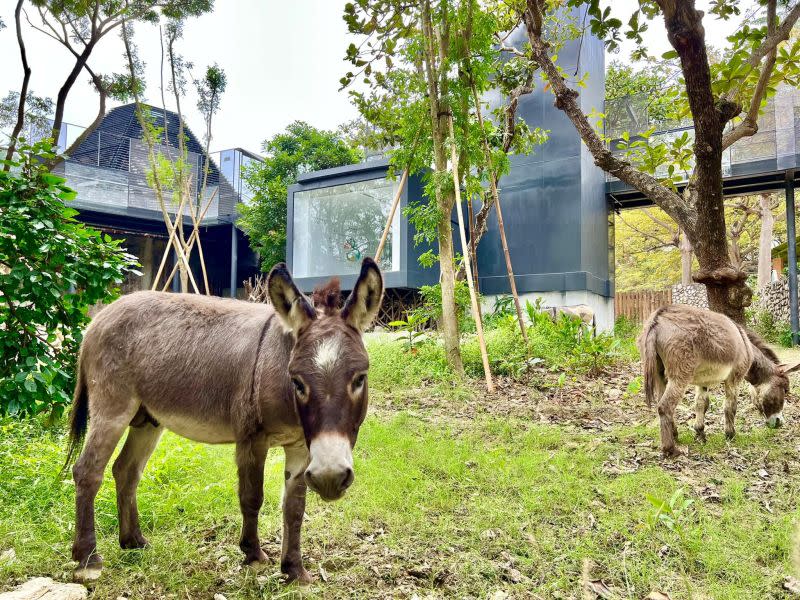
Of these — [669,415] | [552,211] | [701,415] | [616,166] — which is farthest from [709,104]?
[552,211]

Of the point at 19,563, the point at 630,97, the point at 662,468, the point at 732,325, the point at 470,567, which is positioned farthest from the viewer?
the point at 630,97

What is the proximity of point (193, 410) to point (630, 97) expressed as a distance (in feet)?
48.3

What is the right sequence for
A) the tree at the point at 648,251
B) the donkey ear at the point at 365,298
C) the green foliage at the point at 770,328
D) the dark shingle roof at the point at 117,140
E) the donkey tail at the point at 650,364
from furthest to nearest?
1. the tree at the point at 648,251
2. the dark shingle roof at the point at 117,140
3. the green foliage at the point at 770,328
4. the donkey tail at the point at 650,364
5. the donkey ear at the point at 365,298

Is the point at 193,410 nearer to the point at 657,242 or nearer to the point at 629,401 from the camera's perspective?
the point at 629,401

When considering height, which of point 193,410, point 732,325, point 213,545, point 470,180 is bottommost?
point 213,545

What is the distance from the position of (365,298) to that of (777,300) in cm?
1609

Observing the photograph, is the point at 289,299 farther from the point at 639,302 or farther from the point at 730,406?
the point at 639,302

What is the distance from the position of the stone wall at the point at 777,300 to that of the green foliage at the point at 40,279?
15.8 metres

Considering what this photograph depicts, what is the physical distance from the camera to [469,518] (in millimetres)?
3682

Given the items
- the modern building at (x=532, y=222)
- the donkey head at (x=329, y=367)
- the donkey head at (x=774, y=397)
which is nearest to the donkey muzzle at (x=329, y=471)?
the donkey head at (x=329, y=367)

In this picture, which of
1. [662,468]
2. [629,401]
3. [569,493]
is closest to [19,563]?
[569,493]

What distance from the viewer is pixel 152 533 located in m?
3.44

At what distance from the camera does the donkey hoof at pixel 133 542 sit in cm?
316

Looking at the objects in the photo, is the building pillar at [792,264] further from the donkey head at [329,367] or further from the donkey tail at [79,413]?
the donkey tail at [79,413]
